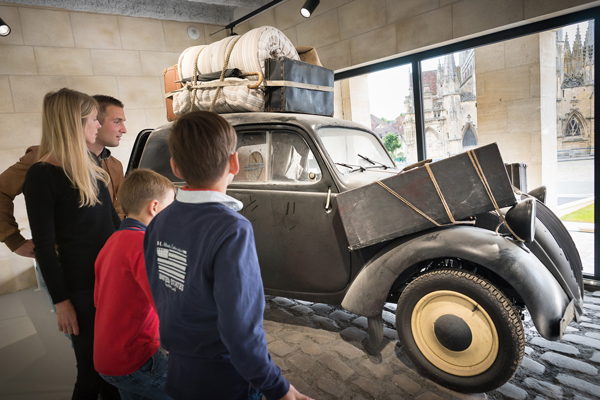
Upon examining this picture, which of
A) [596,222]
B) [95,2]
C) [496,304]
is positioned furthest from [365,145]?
[95,2]

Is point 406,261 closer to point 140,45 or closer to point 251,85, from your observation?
point 251,85

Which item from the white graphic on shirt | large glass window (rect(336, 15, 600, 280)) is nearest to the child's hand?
the white graphic on shirt

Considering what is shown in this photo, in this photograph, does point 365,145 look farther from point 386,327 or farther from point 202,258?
point 202,258

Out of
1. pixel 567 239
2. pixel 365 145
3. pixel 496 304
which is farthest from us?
pixel 365 145

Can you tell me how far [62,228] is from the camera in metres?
1.81

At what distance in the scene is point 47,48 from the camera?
518 centimetres

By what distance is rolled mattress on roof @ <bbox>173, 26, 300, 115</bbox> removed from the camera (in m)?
3.34

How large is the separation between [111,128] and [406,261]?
2.14 meters

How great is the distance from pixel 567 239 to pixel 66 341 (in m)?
4.21

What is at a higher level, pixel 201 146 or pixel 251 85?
pixel 251 85

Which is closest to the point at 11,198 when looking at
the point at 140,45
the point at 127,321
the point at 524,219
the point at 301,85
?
the point at 127,321

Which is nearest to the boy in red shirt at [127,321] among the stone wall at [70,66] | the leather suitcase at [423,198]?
the leather suitcase at [423,198]

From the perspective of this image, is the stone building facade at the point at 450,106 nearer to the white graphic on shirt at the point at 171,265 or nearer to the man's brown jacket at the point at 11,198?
the man's brown jacket at the point at 11,198

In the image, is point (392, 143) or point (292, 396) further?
point (392, 143)
